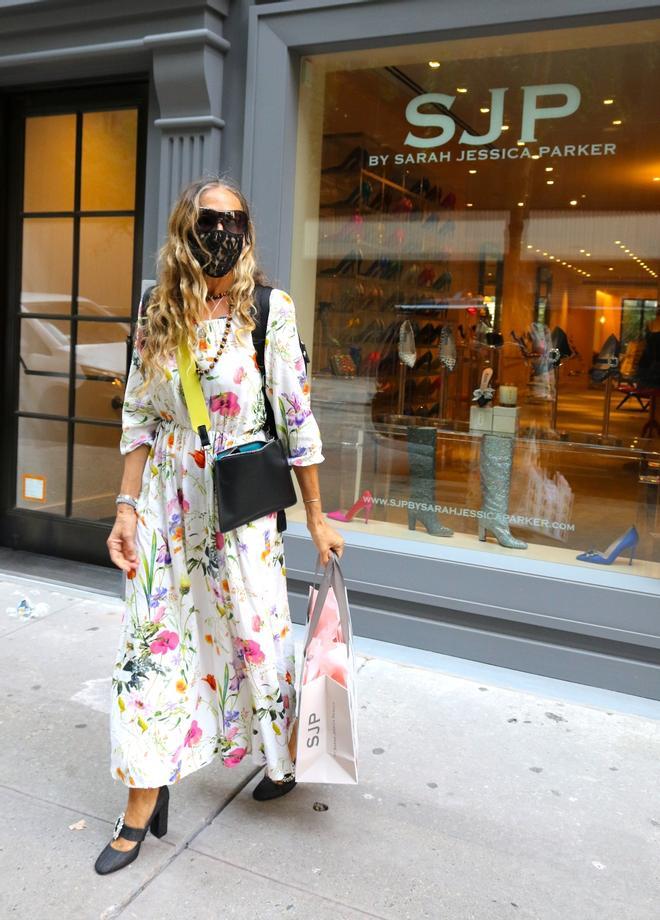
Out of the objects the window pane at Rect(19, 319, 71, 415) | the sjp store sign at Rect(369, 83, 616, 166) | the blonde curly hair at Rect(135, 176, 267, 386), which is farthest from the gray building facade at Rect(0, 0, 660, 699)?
the blonde curly hair at Rect(135, 176, 267, 386)

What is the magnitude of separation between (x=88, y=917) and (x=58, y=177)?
4.51 metres

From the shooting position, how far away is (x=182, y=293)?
2.45m

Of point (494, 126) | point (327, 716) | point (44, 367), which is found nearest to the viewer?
point (327, 716)

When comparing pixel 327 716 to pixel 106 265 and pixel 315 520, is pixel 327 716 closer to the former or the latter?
pixel 315 520

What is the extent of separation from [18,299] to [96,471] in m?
1.27

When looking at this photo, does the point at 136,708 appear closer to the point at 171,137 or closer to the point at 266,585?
the point at 266,585

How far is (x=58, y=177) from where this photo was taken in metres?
5.41

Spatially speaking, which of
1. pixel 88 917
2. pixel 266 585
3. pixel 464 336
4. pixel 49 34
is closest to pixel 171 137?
pixel 49 34

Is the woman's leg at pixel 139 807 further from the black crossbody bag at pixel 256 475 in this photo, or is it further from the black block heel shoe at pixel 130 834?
the black crossbody bag at pixel 256 475

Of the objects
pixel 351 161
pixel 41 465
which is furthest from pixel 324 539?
pixel 41 465

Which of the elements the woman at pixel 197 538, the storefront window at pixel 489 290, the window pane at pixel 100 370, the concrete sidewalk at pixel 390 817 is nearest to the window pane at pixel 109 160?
the window pane at pixel 100 370

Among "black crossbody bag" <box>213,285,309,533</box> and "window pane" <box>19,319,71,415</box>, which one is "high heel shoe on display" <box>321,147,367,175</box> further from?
"black crossbody bag" <box>213,285,309,533</box>

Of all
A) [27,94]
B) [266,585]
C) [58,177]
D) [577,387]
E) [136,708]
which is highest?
[27,94]

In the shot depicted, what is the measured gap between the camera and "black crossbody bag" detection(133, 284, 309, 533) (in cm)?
247
